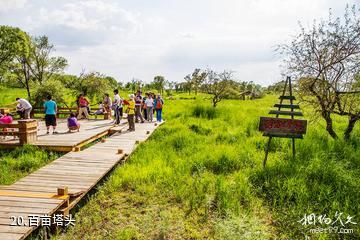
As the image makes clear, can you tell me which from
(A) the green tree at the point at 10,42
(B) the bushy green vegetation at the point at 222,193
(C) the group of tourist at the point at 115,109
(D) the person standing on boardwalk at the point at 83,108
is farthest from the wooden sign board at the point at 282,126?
(A) the green tree at the point at 10,42

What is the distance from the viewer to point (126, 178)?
24.7 ft

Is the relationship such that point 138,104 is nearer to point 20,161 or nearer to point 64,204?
point 20,161

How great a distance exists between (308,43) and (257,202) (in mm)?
6149

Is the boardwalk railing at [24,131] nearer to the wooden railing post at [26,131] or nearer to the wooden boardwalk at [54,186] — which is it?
the wooden railing post at [26,131]

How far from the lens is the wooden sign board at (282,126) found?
28.5 feet

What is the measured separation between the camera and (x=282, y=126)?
8.73 meters

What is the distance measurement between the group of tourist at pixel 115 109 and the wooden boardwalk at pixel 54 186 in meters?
3.48

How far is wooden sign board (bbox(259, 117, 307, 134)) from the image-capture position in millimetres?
8680

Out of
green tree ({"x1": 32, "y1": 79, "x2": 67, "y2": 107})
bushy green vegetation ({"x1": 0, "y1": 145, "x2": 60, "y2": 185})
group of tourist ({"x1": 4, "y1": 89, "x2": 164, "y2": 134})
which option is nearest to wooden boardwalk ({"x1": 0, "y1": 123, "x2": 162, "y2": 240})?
bushy green vegetation ({"x1": 0, "y1": 145, "x2": 60, "y2": 185})

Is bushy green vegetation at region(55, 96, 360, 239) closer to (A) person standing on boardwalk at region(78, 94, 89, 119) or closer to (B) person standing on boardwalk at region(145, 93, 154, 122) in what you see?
(B) person standing on boardwalk at region(145, 93, 154, 122)

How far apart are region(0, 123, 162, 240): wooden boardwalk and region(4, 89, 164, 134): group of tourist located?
3479 millimetres

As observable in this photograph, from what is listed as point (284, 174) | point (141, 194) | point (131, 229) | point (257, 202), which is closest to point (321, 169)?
point (284, 174)

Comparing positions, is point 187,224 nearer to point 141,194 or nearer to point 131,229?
point 131,229

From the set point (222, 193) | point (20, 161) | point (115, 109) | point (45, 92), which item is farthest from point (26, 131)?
point (45, 92)
